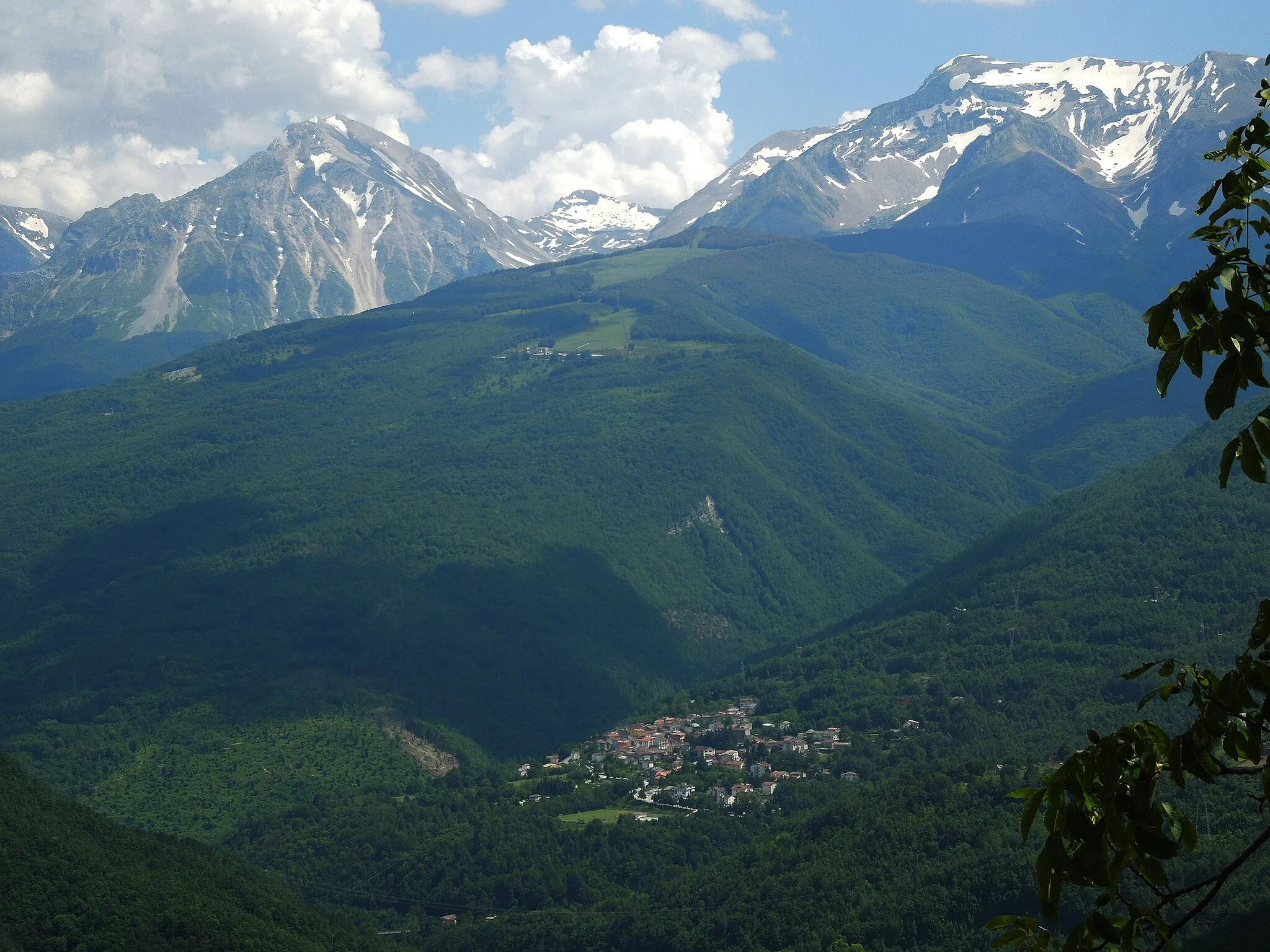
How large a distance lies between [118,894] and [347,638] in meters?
96.3

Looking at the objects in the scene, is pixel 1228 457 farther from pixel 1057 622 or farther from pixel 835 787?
pixel 1057 622

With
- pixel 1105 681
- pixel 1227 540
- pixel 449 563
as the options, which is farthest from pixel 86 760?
pixel 1227 540


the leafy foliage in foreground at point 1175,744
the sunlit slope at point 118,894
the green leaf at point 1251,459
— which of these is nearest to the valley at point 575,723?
the sunlit slope at point 118,894

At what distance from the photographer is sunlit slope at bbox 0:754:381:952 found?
66.7m

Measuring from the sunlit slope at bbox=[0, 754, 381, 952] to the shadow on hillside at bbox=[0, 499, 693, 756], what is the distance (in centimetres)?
6853

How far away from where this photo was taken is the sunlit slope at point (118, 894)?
66.7m

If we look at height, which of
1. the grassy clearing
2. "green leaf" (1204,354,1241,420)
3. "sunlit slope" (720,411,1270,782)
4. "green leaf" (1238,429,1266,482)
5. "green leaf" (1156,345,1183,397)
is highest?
"green leaf" (1156,345,1183,397)

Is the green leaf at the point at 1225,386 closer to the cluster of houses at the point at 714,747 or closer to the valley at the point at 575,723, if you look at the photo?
the valley at the point at 575,723

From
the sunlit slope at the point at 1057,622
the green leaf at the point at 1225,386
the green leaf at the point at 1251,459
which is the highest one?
the green leaf at the point at 1225,386

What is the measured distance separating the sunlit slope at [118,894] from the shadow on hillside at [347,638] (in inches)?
2698

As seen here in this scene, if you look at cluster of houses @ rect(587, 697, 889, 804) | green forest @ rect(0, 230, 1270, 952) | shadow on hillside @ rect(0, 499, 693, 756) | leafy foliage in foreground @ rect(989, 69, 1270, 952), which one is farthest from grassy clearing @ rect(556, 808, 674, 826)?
leafy foliage in foreground @ rect(989, 69, 1270, 952)

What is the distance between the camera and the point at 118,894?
71188 mm

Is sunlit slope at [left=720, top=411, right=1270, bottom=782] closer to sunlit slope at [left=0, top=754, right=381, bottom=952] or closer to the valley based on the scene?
the valley

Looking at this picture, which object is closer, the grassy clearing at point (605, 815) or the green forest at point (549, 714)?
the green forest at point (549, 714)
